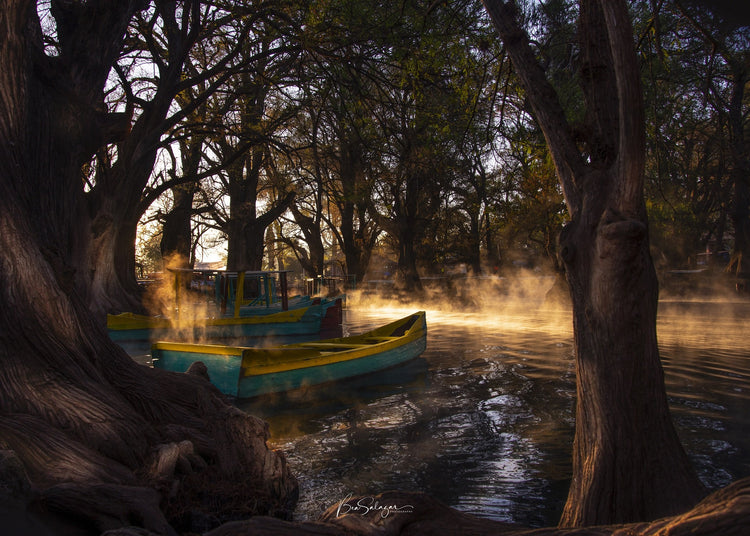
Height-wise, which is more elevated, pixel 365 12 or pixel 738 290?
pixel 365 12


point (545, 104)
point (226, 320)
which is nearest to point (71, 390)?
point (545, 104)

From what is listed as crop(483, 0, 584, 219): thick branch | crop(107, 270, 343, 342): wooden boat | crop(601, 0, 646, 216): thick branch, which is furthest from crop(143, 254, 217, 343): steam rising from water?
crop(601, 0, 646, 216): thick branch

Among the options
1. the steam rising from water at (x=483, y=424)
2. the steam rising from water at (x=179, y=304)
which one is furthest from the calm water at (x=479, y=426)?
the steam rising from water at (x=179, y=304)

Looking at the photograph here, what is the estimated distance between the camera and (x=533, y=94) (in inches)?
186

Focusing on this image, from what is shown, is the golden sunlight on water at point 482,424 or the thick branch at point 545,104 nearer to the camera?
the thick branch at point 545,104

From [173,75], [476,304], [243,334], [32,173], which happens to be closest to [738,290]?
[476,304]

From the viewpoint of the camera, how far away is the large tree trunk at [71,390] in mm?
4367

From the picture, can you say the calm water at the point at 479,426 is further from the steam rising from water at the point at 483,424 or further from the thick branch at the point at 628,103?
the thick branch at the point at 628,103

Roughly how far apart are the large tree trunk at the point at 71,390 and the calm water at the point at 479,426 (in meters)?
1.11

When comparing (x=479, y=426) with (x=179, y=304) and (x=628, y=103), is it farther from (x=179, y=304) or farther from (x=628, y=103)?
(x=179, y=304)

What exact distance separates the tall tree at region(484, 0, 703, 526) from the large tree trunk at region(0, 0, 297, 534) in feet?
10.2

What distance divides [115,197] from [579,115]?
1286cm

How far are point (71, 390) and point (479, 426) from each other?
5.73m

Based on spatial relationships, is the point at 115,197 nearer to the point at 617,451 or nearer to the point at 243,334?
the point at 243,334
